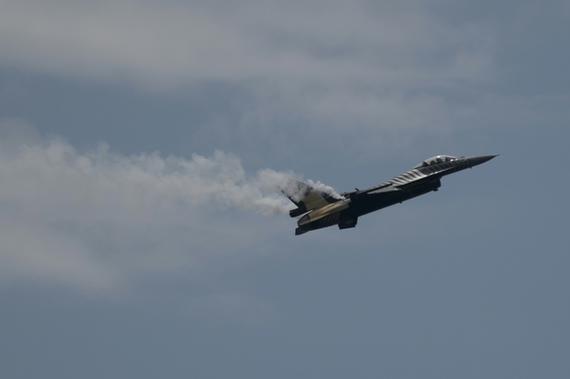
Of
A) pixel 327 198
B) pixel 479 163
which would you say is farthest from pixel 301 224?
pixel 479 163

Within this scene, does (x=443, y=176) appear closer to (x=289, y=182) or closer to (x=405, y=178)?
(x=405, y=178)

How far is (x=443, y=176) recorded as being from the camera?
11769 centimetres

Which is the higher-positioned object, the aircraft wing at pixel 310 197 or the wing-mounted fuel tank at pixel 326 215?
the aircraft wing at pixel 310 197

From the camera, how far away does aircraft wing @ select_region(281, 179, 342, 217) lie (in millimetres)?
115188

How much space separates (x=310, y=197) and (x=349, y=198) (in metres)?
3.72

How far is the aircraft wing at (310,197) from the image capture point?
115 m

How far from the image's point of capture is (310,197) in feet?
378

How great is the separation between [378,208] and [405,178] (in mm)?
4379

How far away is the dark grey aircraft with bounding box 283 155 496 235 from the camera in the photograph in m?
114

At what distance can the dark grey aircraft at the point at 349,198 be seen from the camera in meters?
114

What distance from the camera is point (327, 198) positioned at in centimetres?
11531

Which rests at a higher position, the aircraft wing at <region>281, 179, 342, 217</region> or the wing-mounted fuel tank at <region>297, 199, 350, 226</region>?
the aircraft wing at <region>281, 179, 342, 217</region>

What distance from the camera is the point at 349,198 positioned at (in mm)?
114312

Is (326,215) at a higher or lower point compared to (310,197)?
lower
